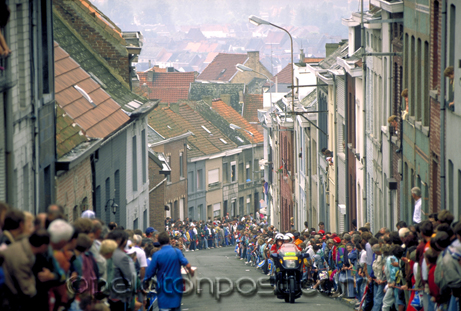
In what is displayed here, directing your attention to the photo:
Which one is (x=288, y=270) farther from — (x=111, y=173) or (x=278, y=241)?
(x=111, y=173)

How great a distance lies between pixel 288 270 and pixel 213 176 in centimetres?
5117

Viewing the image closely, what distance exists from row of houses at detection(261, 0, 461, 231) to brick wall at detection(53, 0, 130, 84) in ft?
21.4

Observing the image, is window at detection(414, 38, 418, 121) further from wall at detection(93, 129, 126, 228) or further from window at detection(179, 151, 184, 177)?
window at detection(179, 151, 184, 177)

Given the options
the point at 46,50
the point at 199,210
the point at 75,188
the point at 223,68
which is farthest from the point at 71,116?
the point at 223,68

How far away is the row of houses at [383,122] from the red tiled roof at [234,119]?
3294cm

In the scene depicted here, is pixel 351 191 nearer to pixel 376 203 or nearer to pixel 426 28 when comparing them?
pixel 376 203

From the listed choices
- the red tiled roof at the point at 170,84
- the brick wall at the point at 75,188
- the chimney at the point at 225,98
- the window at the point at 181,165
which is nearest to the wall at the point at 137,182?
the brick wall at the point at 75,188

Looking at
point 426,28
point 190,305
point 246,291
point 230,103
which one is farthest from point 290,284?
point 230,103

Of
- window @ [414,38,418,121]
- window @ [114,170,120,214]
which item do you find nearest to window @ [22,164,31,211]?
window @ [414,38,418,121]

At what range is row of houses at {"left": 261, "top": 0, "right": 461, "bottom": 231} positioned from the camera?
1678 cm

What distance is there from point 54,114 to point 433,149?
870cm

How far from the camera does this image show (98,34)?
2986cm

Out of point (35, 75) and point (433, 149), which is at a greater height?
point (35, 75)

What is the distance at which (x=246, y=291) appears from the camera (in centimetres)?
2180
